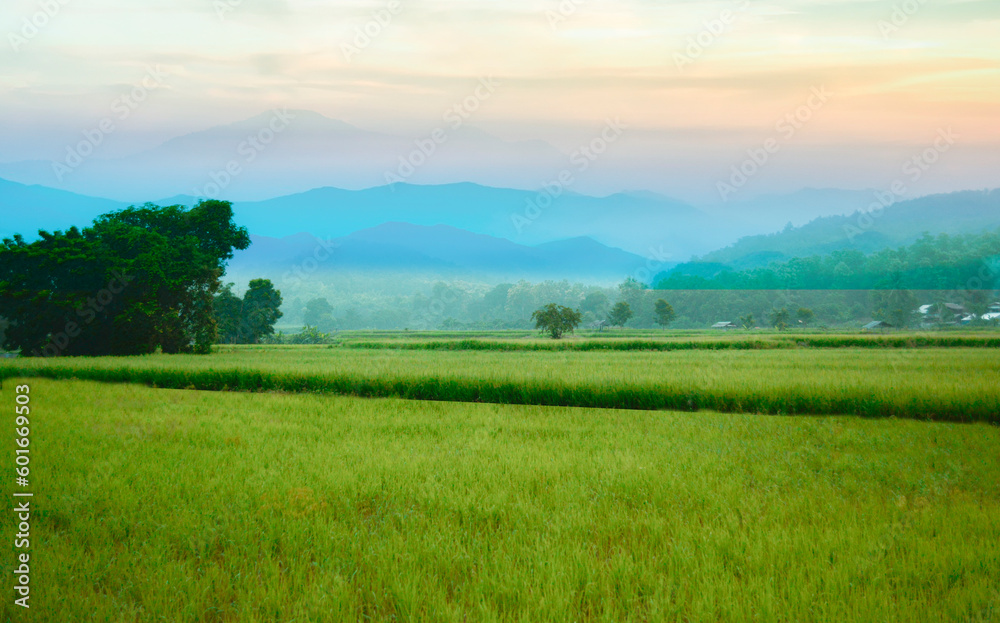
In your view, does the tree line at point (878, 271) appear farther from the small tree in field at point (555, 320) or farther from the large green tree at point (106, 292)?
the large green tree at point (106, 292)

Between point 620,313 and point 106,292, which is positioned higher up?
point 106,292

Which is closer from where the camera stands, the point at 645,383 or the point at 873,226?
the point at 645,383

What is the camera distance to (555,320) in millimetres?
47281

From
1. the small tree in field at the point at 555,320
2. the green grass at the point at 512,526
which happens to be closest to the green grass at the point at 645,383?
the green grass at the point at 512,526

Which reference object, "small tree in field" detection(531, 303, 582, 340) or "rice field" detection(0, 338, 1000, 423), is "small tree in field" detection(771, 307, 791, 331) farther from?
"rice field" detection(0, 338, 1000, 423)

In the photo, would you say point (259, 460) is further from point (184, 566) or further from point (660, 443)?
point (660, 443)

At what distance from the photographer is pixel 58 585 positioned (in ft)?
14.4

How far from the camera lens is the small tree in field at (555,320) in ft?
155

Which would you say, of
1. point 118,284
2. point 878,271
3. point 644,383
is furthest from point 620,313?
point 644,383

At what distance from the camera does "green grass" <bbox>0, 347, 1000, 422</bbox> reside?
42.1ft

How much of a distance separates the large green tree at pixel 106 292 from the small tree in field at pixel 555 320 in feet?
81.0

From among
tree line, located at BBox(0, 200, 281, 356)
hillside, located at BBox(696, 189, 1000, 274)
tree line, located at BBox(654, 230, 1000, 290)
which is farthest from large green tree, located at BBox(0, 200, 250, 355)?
hillside, located at BBox(696, 189, 1000, 274)

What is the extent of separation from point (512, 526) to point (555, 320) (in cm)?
4188

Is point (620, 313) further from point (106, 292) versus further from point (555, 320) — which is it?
point (106, 292)
